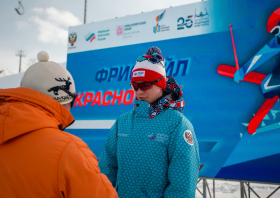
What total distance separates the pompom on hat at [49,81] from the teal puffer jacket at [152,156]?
451 millimetres

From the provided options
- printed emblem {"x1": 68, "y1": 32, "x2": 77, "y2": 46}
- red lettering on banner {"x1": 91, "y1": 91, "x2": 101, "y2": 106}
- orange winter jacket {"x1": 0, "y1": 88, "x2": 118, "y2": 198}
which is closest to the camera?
orange winter jacket {"x1": 0, "y1": 88, "x2": 118, "y2": 198}

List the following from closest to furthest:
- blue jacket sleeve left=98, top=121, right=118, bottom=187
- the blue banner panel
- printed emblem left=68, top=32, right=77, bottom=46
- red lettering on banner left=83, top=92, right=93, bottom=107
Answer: blue jacket sleeve left=98, top=121, right=118, bottom=187 < the blue banner panel < red lettering on banner left=83, top=92, right=93, bottom=107 < printed emblem left=68, top=32, right=77, bottom=46

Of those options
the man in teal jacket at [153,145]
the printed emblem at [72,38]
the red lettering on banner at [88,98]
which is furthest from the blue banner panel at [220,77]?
the man in teal jacket at [153,145]

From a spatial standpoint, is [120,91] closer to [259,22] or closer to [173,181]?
[259,22]

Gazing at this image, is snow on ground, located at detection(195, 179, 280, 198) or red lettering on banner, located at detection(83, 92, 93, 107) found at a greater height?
red lettering on banner, located at detection(83, 92, 93, 107)

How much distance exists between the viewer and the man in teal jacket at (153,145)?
2.93 feet

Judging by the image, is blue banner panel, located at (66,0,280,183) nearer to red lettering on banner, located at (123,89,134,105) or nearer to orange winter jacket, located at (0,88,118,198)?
red lettering on banner, located at (123,89,134,105)

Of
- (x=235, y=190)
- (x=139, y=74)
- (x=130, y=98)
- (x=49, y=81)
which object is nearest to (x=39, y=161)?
(x=49, y=81)

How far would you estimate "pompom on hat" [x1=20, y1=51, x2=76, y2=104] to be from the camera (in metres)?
0.68

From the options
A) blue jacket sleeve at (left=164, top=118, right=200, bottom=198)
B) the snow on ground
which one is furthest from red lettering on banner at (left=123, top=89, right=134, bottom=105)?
blue jacket sleeve at (left=164, top=118, right=200, bottom=198)

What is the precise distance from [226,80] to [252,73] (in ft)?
1.22

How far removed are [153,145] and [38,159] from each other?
0.59 metres

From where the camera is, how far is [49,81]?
0.68 m

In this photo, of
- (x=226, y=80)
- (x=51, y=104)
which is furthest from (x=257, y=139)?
(x=51, y=104)
